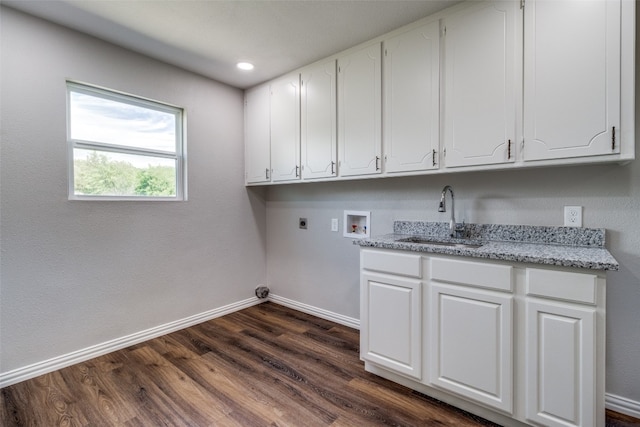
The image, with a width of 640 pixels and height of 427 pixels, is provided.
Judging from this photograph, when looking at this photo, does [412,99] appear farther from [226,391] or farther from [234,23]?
[226,391]

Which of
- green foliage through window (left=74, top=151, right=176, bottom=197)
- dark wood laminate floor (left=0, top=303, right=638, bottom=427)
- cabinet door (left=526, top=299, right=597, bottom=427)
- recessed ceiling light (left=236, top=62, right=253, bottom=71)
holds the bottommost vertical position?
dark wood laminate floor (left=0, top=303, right=638, bottom=427)

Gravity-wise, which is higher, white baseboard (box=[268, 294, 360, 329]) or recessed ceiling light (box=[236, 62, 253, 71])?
recessed ceiling light (box=[236, 62, 253, 71])

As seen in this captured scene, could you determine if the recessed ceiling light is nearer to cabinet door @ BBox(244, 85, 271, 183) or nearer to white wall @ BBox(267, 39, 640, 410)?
cabinet door @ BBox(244, 85, 271, 183)

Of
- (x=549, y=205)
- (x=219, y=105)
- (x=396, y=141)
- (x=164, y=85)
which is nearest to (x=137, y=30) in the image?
(x=164, y=85)

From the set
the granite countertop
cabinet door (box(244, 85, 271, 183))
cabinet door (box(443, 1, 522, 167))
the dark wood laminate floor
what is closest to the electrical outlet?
the granite countertop

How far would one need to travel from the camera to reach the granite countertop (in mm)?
1430

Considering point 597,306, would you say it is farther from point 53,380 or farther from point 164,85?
point 164,85

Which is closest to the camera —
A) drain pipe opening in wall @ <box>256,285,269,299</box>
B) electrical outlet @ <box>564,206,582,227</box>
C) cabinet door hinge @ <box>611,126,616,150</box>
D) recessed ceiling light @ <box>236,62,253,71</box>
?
cabinet door hinge @ <box>611,126,616,150</box>

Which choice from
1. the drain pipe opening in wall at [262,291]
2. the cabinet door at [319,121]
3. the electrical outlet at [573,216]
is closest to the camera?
the electrical outlet at [573,216]

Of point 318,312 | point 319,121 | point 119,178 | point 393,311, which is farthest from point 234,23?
point 318,312

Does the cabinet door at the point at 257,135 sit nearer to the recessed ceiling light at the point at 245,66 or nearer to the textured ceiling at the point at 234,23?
the recessed ceiling light at the point at 245,66

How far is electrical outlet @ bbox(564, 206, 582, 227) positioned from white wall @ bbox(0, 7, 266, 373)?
2829 mm

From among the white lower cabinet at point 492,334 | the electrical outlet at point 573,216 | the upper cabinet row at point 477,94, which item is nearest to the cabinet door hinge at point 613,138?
the upper cabinet row at point 477,94

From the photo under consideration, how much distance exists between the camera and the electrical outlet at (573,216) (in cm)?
182
